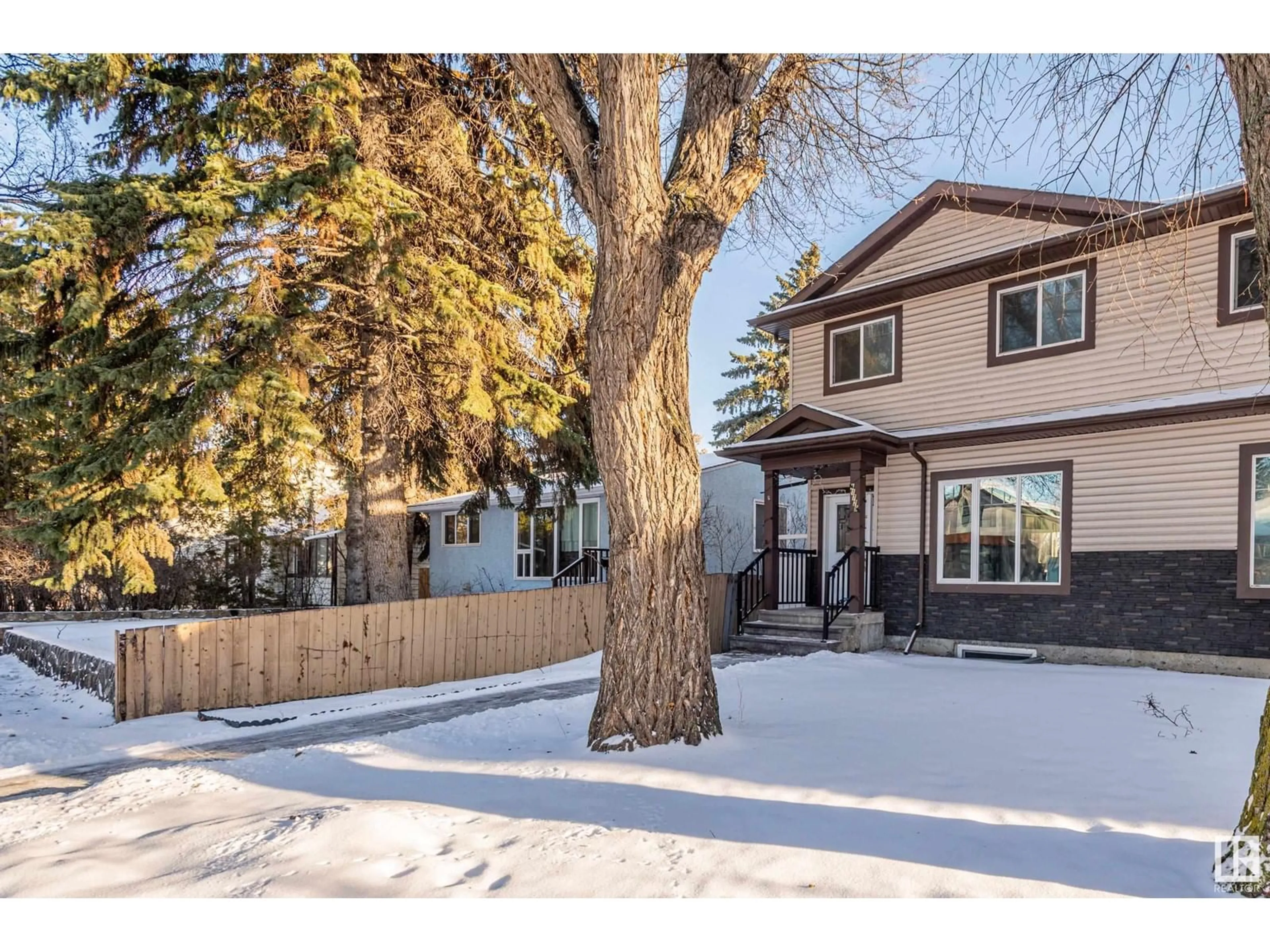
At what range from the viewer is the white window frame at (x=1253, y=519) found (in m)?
8.70

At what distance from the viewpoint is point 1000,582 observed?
1069cm

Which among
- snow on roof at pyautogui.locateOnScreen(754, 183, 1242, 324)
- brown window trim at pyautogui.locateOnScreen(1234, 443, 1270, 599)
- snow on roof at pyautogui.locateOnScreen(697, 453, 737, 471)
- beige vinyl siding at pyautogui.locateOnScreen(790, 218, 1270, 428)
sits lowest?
brown window trim at pyautogui.locateOnScreen(1234, 443, 1270, 599)

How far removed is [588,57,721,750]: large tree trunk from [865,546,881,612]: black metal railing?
21.9ft

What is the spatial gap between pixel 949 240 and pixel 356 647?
973cm

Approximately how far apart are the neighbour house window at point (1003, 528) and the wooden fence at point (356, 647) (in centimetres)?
327

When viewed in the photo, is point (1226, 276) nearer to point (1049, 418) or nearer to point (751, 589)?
point (1049, 418)

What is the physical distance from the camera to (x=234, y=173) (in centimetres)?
973

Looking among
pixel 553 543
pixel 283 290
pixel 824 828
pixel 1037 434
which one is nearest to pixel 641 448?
pixel 824 828

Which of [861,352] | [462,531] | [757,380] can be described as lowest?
[462,531]

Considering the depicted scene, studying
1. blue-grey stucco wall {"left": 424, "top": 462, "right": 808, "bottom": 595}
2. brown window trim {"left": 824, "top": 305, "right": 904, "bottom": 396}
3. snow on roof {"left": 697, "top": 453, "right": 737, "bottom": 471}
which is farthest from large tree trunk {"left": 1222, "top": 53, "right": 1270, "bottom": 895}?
snow on roof {"left": 697, "top": 453, "right": 737, "bottom": 471}

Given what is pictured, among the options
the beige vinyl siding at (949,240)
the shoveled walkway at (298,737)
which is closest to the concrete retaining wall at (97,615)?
the shoveled walkway at (298,737)

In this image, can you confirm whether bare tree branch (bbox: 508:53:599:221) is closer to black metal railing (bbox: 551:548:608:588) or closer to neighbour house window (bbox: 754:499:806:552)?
neighbour house window (bbox: 754:499:806:552)

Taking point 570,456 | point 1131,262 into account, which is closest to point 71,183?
point 570,456

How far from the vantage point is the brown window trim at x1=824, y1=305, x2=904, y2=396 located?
12.0 meters
